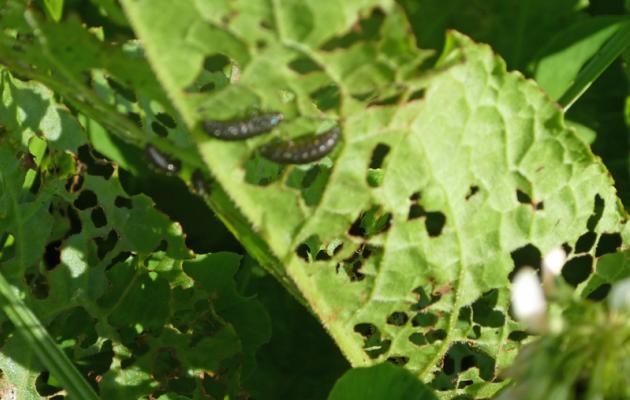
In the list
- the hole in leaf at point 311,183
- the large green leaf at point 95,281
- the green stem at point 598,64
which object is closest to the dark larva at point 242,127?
the hole in leaf at point 311,183

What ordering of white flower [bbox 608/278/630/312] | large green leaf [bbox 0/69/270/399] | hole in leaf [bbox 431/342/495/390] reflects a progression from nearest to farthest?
white flower [bbox 608/278/630/312], hole in leaf [bbox 431/342/495/390], large green leaf [bbox 0/69/270/399]

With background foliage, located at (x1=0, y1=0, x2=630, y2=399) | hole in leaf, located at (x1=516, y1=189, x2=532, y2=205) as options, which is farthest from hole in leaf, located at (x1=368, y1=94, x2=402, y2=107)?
hole in leaf, located at (x1=516, y1=189, x2=532, y2=205)

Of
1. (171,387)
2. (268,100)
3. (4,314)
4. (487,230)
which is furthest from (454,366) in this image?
(4,314)

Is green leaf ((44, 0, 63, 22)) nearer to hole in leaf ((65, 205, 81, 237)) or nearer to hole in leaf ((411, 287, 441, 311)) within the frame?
hole in leaf ((65, 205, 81, 237))

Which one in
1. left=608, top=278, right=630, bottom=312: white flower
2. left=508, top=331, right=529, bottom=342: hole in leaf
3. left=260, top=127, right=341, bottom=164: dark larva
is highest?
left=260, top=127, right=341, bottom=164: dark larva

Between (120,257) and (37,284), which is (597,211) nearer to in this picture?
(120,257)

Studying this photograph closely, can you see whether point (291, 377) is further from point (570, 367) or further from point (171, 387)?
point (570, 367)
